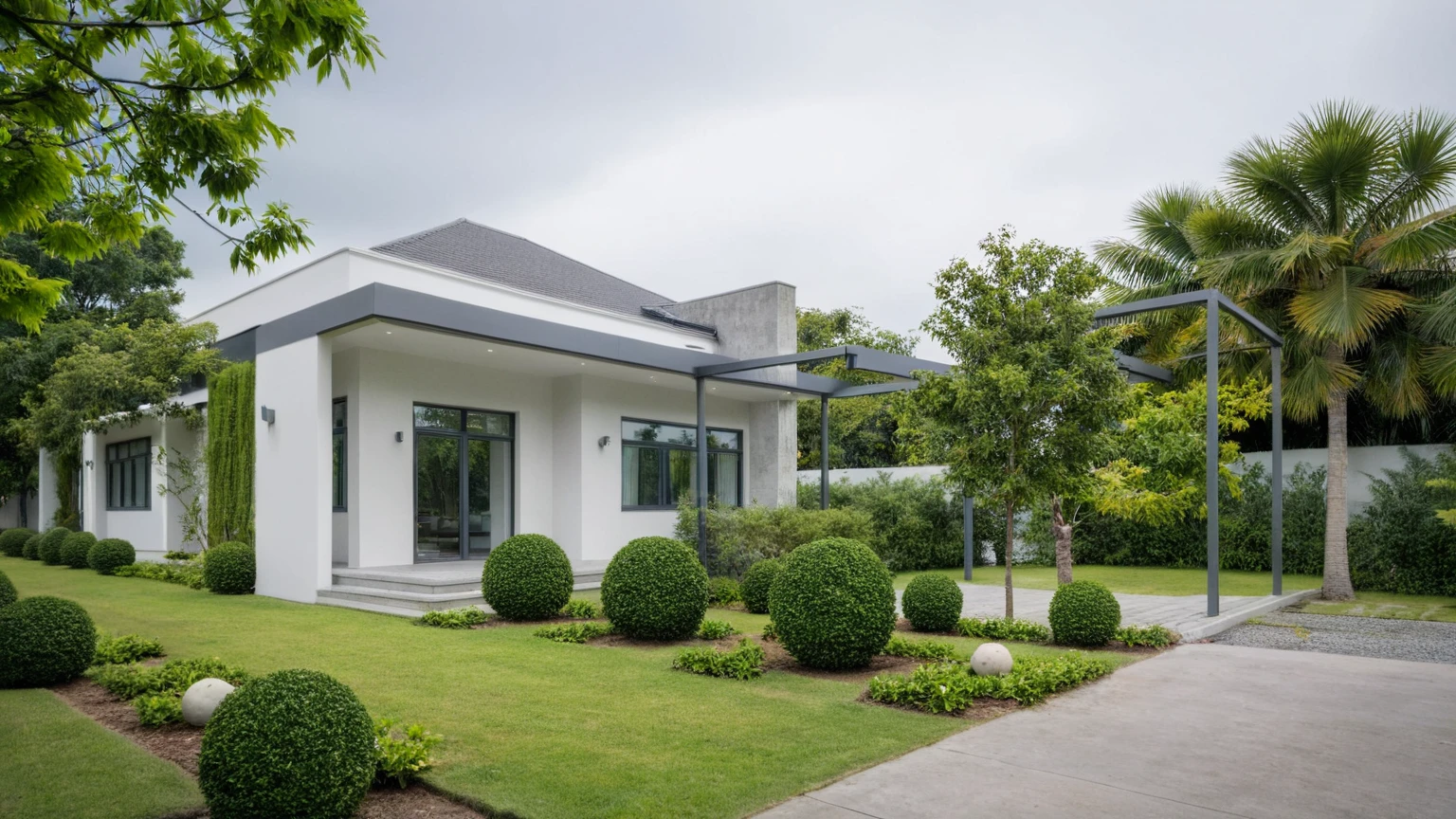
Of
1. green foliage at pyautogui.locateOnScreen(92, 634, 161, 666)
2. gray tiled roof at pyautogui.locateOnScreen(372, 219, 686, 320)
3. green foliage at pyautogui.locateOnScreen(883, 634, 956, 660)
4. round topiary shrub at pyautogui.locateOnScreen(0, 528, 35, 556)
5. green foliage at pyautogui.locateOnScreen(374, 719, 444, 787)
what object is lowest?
round topiary shrub at pyautogui.locateOnScreen(0, 528, 35, 556)

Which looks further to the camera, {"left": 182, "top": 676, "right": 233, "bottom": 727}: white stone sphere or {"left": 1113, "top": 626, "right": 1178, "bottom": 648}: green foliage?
{"left": 1113, "top": 626, "right": 1178, "bottom": 648}: green foliage

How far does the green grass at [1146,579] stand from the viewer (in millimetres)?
13148

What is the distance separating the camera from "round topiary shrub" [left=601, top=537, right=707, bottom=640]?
8508 millimetres

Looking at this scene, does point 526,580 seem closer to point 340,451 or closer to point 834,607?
point 834,607

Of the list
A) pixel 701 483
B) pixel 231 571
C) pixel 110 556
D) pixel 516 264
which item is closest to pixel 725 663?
pixel 701 483

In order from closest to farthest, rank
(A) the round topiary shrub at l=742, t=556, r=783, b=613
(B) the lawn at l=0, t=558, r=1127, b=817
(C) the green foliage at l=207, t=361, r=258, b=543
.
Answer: (B) the lawn at l=0, t=558, r=1127, b=817 < (A) the round topiary shrub at l=742, t=556, r=783, b=613 < (C) the green foliage at l=207, t=361, r=258, b=543

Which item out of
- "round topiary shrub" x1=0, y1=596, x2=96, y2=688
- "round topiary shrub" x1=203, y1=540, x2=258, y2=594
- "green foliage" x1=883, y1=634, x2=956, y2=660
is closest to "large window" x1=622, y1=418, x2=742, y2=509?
"round topiary shrub" x1=203, y1=540, x2=258, y2=594

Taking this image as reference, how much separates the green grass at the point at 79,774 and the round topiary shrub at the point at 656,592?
4.35 m

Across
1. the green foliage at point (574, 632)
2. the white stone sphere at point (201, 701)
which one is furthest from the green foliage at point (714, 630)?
the white stone sphere at point (201, 701)

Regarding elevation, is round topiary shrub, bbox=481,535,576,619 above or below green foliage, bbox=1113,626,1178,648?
above

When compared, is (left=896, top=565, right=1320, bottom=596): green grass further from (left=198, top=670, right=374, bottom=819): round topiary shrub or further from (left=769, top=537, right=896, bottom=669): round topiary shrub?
(left=198, top=670, right=374, bottom=819): round topiary shrub

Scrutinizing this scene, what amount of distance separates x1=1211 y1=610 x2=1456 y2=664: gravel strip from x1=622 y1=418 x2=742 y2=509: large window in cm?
907

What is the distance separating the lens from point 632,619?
8.56 meters

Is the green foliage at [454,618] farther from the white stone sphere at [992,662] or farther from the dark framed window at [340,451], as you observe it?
the white stone sphere at [992,662]
